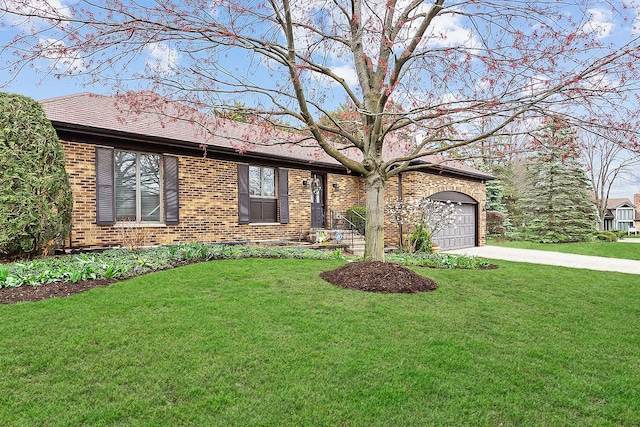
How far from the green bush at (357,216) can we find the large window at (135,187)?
19.3 ft

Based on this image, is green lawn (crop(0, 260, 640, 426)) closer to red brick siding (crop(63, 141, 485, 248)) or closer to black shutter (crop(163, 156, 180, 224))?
red brick siding (crop(63, 141, 485, 248))

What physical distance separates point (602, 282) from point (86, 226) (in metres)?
10.5

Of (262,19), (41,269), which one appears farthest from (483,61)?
(41,269)

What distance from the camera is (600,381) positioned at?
2.93 meters

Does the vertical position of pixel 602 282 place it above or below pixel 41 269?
below

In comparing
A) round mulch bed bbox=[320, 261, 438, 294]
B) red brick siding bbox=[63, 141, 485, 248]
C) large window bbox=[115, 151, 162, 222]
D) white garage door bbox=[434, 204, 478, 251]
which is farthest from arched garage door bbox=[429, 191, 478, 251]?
large window bbox=[115, 151, 162, 222]

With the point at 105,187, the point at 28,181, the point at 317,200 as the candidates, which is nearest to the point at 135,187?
the point at 105,187

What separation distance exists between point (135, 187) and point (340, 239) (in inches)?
233

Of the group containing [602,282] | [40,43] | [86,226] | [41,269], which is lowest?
[602,282]

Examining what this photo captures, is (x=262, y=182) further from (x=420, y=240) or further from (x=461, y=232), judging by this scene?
(x=461, y=232)

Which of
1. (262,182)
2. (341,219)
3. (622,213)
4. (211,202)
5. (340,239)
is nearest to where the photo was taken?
(211,202)

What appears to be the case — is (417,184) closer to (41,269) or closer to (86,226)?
(86,226)

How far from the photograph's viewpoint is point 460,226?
16141mm

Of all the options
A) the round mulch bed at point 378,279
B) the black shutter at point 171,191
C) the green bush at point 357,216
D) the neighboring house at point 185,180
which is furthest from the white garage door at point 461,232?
the black shutter at point 171,191
